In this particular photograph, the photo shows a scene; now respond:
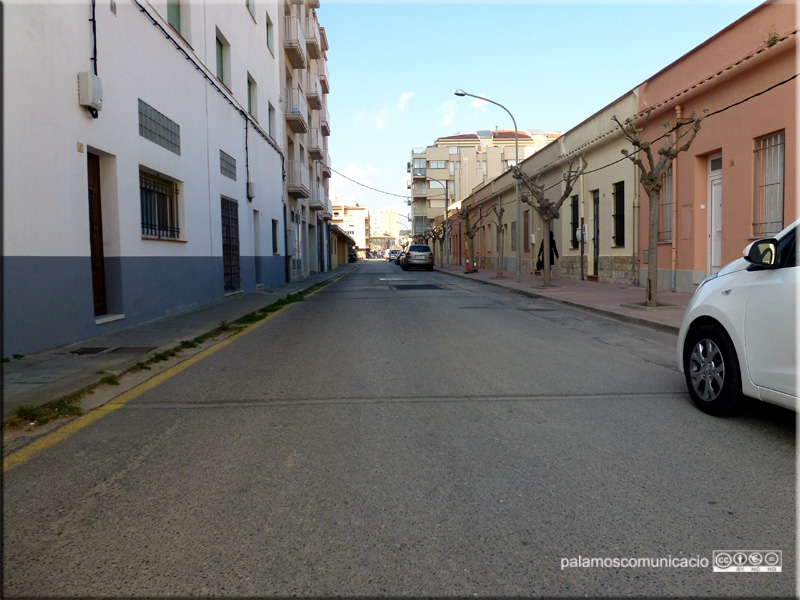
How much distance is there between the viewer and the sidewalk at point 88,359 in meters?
4.98

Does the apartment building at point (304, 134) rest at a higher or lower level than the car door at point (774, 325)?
higher

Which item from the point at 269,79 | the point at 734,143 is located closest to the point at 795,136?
the point at 734,143

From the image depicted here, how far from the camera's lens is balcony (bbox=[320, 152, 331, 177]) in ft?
132

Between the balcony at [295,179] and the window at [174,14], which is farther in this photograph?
the balcony at [295,179]

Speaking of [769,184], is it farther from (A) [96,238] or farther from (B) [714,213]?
(A) [96,238]

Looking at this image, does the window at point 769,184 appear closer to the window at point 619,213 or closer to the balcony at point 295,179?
the window at point 619,213

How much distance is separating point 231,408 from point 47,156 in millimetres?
4423

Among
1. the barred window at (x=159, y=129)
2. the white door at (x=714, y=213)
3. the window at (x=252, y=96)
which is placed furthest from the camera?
the window at (x=252, y=96)

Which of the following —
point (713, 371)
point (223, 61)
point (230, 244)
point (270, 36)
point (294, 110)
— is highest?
point (270, 36)

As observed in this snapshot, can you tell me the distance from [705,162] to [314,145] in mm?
24149

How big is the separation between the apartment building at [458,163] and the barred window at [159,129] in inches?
2307

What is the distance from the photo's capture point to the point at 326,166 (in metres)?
41.4

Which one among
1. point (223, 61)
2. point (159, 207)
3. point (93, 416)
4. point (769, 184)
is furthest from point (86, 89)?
point (769, 184)

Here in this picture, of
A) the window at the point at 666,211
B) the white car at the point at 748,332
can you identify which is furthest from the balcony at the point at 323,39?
the white car at the point at 748,332
